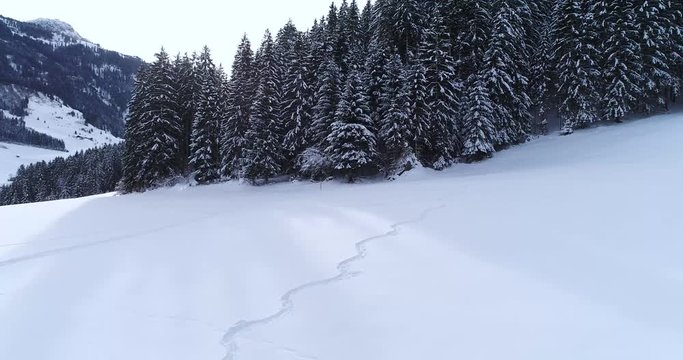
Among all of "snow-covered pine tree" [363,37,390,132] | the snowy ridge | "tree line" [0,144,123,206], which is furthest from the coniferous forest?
"tree line" [0,144,123,206]

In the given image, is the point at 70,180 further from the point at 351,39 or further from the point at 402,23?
the point at 402,23

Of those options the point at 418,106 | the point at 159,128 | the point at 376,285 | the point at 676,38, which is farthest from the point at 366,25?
the point at 376,285

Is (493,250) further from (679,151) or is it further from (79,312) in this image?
(679,151)

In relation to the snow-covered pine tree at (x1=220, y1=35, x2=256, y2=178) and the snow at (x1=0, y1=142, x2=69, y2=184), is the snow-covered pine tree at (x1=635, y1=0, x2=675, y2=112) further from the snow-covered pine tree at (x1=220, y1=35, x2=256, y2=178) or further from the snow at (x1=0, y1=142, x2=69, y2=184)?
the snow at (x1=0, y1=142, x2=69, y2=184)

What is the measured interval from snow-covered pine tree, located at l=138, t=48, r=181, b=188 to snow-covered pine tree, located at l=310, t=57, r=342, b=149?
13.0 metres

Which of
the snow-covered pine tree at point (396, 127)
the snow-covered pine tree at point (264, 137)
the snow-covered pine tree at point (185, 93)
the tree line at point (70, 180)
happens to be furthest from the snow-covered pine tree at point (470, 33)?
the tree line at point (70, 180)

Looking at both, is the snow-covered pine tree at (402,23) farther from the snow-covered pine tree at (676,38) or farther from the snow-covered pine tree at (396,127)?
the snow-covered pine tree at (676,38)

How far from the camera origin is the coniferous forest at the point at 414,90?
83.6ft

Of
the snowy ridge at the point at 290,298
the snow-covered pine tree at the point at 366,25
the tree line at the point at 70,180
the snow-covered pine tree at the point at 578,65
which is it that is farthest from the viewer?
the tree line at the point at 70,180

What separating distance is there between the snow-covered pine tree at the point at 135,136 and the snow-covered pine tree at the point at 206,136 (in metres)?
4.24

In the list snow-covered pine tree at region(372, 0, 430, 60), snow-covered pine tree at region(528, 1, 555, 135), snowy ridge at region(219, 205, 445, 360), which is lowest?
snowy ridge at region(219, 205, 445, 360)

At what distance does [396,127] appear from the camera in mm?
25141

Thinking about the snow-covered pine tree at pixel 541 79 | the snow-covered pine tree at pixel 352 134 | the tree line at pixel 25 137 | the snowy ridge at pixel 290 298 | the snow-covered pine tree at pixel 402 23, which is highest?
the tree line at pixel 25 137

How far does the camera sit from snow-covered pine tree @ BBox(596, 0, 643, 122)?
25062mm
